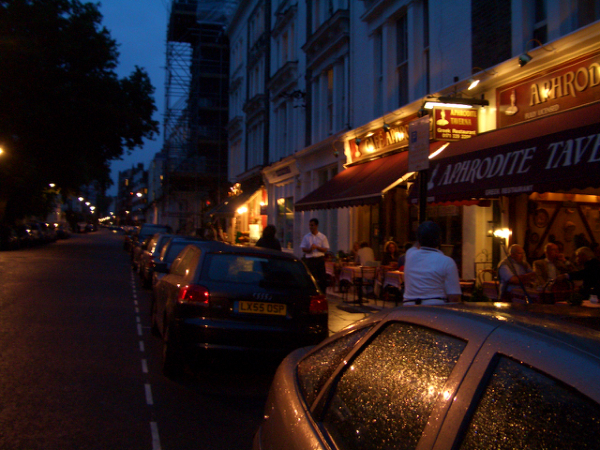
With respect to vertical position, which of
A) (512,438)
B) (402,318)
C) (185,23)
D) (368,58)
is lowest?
(512,438)

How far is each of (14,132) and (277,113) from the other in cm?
1644

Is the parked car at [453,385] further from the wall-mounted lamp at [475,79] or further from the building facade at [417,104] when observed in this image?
the wall-mounted lamp at [475,79]

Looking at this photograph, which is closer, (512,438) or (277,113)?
(512,438)

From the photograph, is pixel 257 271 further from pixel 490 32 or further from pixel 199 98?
pixel 199 98

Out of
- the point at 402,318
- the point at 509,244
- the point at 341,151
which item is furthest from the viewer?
the point at 341,151

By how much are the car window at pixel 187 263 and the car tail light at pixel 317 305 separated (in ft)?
4.51

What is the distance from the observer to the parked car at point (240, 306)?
229 inches

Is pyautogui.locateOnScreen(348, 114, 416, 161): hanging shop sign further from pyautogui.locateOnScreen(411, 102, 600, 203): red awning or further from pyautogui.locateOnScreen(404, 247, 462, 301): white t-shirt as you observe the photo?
pyautogui.locateOnScreen(404, 247, 462, 301): white t-shirt

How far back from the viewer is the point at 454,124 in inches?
428

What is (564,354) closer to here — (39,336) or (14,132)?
(39,336)

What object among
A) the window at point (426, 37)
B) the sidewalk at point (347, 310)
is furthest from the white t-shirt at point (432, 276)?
the window at point (426, 37)

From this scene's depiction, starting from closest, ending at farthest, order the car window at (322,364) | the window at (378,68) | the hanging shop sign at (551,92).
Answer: the car window at (322,364) → the hanging shop sign at (551,92) → the window at (378,68)

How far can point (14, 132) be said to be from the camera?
32.2 metres

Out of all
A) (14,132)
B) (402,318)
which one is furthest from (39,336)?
(14,132)
